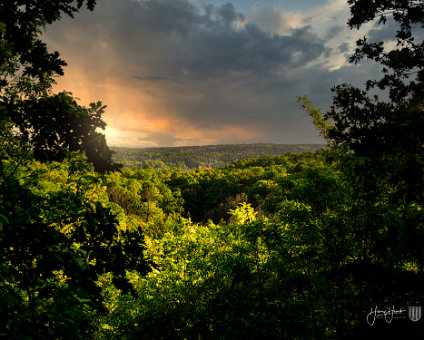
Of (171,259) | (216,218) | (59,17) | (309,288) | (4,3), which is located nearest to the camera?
(4,3)

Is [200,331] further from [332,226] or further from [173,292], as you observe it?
[332,226]

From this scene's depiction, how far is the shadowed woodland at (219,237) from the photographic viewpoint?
3711 mm

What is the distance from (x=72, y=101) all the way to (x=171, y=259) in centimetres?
871

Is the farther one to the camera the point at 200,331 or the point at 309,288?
the point at 200,331

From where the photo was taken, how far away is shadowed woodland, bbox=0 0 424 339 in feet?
12.2

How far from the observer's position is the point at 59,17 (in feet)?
13.5

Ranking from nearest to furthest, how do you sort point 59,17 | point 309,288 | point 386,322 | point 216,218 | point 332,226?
1. point 59,17
2. point 386,322
3. point 309,288
4. point 332,226
5. point 216,218

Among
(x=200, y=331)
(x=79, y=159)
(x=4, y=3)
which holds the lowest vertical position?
(x=200, y=331)

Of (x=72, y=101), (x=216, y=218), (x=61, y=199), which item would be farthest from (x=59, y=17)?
(x=216, y=218)
